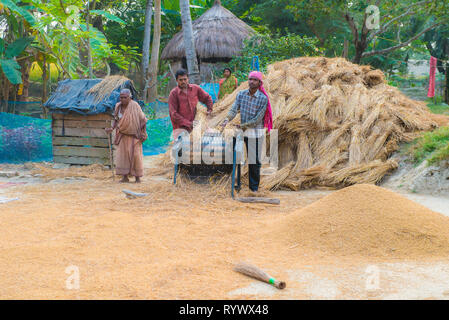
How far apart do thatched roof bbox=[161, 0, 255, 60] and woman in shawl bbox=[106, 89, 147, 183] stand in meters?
9.31

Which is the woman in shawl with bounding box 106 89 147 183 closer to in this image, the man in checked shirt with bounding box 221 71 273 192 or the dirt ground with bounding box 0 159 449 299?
the dirt ground with bounding box 0 159 449 299

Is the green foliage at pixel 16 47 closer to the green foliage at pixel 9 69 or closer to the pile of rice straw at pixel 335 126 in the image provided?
the green foliage at pixel 9 69

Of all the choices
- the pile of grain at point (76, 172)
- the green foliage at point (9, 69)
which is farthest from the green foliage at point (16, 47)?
the pile of grain at point (76, 172)

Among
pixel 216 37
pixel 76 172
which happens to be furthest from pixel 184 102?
pixel 216 37

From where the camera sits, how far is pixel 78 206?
5.39 metres

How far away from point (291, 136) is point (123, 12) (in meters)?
16.4

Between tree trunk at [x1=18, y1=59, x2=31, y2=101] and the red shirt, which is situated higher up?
tree trunk at [x1=18, y1=59, x2=31, y2=101]

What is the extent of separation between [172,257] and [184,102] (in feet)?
11.3

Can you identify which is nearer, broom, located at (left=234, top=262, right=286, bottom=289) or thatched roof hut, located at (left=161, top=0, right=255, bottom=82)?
broom, located at (left=234, top=262, right=286, bottom=289)

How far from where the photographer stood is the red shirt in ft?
21.3

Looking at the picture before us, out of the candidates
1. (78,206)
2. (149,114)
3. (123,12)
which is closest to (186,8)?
(149,114)

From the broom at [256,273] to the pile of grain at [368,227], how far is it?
0.82 m

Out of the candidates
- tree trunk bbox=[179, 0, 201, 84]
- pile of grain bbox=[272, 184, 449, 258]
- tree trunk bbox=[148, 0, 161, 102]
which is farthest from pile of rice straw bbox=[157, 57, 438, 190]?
tree trunk bbox=[148, 0, 161, 102]
